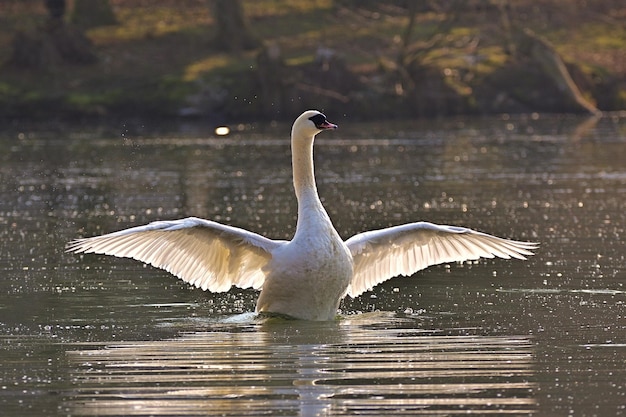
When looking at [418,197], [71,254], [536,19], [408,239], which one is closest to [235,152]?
[418,197]

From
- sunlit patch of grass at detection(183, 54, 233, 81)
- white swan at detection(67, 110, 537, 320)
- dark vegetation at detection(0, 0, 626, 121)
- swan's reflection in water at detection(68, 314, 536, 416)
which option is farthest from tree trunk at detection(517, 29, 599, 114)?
swan's reflection in water at detection(68, 314, 536, 416)

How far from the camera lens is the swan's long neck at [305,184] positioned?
1261 centimetres

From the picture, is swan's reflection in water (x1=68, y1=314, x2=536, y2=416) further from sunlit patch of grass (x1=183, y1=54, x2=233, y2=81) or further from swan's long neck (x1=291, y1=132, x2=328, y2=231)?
sunlit patch of grass (x1=183, y1=54, x2=233, y2=81)

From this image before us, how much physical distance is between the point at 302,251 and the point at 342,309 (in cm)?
153

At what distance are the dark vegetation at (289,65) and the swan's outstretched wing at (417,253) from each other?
1144 inches

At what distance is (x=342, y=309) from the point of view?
45.0ft

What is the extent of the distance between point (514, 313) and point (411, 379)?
10.7ft

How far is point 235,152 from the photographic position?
32906 millimetres

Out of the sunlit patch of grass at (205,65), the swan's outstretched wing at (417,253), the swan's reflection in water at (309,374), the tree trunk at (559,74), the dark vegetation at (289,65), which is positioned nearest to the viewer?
the swan's reflection in water at (309,374)

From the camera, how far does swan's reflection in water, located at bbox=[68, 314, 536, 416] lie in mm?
8641

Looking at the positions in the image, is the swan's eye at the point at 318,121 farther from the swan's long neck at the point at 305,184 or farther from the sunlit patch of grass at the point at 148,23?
the sunlit patch of grass at the point at 148,23

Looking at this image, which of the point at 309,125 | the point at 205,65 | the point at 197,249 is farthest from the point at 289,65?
the point at 197,249

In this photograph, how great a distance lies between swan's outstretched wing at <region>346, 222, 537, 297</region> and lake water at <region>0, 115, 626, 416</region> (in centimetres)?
31

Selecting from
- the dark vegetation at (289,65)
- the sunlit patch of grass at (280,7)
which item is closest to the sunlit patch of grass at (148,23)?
the dark vegetation at (289,65)
